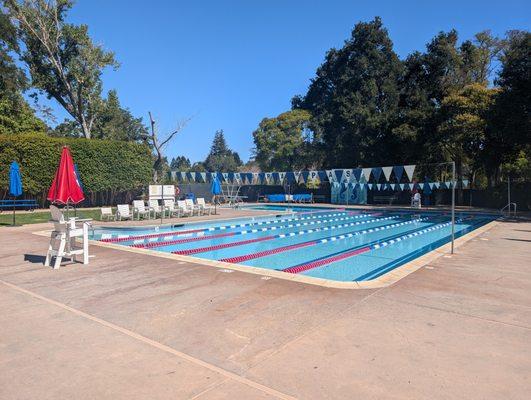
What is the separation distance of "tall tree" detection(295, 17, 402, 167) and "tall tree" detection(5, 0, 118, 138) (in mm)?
18268

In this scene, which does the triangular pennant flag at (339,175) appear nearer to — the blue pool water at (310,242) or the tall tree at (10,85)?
the blue pool water at (310,242)

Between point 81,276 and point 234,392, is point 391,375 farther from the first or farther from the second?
point 81,276

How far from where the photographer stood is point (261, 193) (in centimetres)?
3819

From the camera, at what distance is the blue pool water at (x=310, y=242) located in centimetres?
906

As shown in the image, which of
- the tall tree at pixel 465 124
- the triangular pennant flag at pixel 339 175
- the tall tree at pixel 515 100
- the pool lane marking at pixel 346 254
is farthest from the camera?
the triangular pennant flag at pixel 339 175

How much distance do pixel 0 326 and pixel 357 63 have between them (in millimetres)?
32419

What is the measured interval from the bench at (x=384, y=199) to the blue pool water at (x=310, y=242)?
10678mm

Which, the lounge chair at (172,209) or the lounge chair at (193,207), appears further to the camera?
the lounge chair at (193,207)

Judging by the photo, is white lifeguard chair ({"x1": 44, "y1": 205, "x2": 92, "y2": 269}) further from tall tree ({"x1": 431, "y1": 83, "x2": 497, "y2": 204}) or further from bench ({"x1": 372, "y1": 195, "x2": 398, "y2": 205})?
bench ({"x1": 372, "y1": 195, "x2": 398, "y2": 205})

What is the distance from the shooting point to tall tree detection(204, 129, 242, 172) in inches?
3467

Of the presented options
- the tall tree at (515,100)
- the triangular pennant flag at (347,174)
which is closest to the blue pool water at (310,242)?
the tall tree at (515,100)

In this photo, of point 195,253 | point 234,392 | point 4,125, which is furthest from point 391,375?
point 4,125

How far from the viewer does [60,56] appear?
91.1 ft

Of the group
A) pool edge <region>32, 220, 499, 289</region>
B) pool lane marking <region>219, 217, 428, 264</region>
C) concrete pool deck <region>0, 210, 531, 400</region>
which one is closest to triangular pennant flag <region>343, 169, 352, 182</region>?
pool lane marking <region>219, 217, 428, 264</region>
